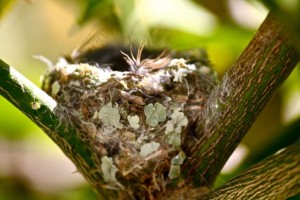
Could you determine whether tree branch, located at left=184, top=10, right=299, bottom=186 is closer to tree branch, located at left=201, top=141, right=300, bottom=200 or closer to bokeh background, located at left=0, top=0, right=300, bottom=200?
tree branch, located at left=201, top=141, right=300, bottom=200

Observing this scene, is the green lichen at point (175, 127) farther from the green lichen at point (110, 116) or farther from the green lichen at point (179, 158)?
the green lichen at point (110, 116)

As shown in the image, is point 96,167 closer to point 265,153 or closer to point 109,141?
point 109,141

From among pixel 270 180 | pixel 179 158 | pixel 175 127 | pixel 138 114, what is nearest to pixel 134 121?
pixel 138 114

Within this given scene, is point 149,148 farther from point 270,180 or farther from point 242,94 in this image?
point 270,180

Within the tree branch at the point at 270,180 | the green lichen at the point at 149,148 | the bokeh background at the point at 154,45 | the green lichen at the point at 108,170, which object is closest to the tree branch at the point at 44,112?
the green lichen at the point at 108,170

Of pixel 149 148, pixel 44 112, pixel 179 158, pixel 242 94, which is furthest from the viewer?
pixel 149 148

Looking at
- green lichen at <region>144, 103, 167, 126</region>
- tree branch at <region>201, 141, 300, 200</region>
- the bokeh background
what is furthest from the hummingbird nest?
the bokeh background
